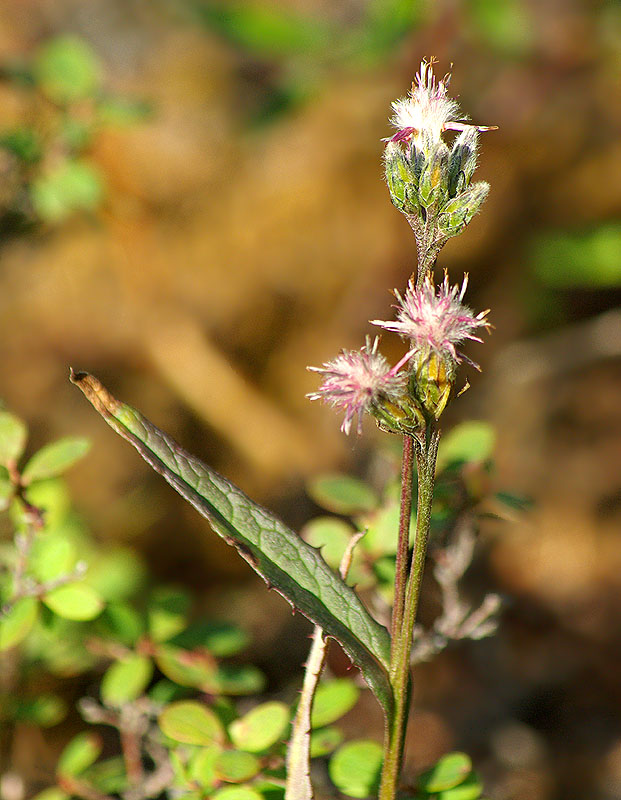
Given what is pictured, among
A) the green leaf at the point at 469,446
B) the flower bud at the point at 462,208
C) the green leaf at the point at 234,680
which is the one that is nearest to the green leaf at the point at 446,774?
the green leaf at the point at 234,680

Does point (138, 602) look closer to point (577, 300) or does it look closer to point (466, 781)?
point (466, 781)

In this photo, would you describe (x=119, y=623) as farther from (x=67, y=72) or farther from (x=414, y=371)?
(x=67, y=72)

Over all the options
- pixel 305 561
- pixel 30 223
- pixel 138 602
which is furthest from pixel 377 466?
pixel 305 561

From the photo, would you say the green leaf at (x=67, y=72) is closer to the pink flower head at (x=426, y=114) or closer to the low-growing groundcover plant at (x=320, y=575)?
the low-growing groundcover plant at (x=320, y=575)

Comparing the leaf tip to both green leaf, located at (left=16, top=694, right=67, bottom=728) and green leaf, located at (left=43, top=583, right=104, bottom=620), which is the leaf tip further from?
green leaf, located at (left=16, top=694, right=67, bottom=728)

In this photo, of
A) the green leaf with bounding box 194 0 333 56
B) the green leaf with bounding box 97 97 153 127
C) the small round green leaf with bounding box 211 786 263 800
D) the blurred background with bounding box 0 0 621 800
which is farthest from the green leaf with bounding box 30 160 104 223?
the green leaf with bounding box 194 0 333 56
